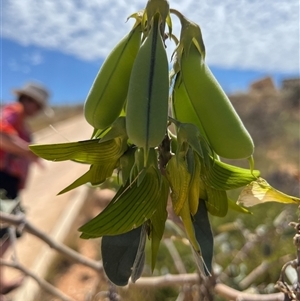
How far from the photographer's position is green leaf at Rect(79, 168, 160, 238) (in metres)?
0.45

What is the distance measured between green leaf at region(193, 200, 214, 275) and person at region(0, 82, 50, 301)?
7.22ft

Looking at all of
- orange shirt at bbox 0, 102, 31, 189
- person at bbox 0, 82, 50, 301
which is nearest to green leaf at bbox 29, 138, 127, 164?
person at bbox 0, 82, 50, 301

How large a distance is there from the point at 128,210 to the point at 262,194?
17 cm

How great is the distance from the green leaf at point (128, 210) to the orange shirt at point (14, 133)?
2407 millimetres

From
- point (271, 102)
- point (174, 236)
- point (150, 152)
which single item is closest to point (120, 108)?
point (150, 152)

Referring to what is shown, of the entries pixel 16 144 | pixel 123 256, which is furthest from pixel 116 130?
pixel 16 144

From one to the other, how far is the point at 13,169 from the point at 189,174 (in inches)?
102

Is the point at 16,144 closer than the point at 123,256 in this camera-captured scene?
No

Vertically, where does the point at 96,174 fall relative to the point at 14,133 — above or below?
above

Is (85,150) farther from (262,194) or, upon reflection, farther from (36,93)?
(36,93)

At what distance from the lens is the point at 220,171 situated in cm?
51

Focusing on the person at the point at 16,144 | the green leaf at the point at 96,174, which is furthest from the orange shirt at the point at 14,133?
the green leaf at the point at 96,174

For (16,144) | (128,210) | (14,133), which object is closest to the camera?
(128,210)

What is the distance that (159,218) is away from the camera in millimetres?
513
